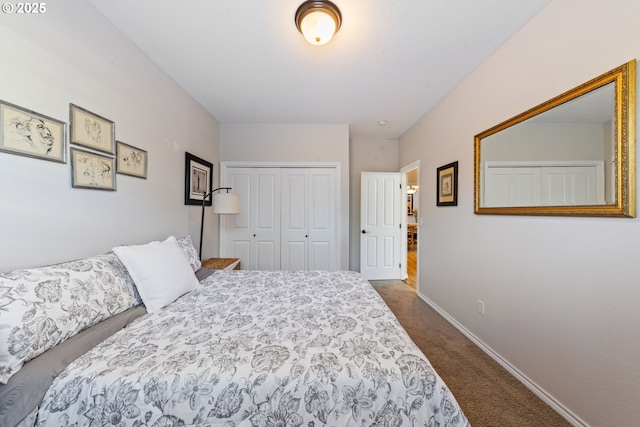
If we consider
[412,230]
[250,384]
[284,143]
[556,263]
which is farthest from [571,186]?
[412,230]

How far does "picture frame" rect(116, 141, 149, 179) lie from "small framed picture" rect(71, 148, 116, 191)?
2.5 inches

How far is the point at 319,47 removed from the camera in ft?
6.18

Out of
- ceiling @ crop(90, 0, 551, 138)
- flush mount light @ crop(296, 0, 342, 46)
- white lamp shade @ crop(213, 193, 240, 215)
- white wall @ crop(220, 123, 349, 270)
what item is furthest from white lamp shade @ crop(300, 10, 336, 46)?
white wall @ crop(220, 123, 349, 270)

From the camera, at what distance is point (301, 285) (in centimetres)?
182

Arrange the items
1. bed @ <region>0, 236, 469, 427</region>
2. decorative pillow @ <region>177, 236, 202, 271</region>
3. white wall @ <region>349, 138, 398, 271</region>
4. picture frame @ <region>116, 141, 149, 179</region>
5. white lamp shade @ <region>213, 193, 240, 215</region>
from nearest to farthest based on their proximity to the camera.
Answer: bed @ <region>0, 236, 469, 427</region>
picture frame @ <region>116, 141, 149, 179</region>
decorative pillow @ <region>177, 236, 202, 271</region>
white lamp shade @ <region>213, 193, 240, 215</region>
white wall @ <region>349, 138, 398, 271</region>

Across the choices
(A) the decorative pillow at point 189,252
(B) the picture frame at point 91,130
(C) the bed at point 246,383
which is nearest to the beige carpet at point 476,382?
(C) the bed at point 246,383

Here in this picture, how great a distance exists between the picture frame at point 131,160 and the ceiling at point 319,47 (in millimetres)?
874

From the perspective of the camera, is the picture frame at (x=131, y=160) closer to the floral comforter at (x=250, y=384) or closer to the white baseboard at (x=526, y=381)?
the floral comforter at (x=250, y=384)

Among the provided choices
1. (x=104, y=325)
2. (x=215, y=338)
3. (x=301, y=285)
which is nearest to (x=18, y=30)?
(x=104, y=325)

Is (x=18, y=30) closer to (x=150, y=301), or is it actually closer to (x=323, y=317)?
(x=150, y=301)

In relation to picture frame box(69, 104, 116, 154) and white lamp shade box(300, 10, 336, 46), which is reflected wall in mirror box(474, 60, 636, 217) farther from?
picture frame box(69, 104, 116, 154)

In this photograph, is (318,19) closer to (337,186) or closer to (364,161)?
(337,186)

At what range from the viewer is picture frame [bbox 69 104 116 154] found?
1375 mm

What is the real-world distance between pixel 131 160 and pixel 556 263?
3090 millimetres
